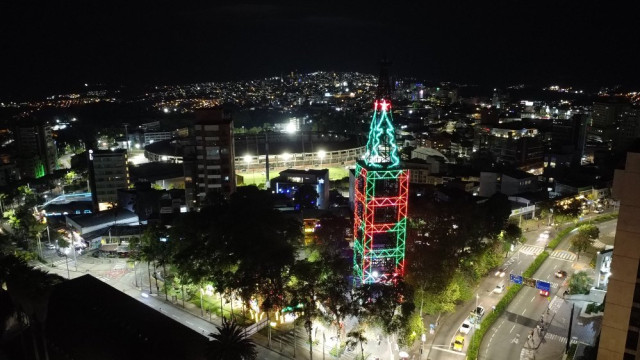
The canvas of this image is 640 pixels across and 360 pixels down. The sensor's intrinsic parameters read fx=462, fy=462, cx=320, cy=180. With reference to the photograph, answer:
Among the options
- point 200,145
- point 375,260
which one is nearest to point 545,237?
point 375,260

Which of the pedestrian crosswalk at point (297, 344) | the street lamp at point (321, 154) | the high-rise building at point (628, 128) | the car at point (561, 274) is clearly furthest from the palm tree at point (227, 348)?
the high-rise building at point (628, 128)

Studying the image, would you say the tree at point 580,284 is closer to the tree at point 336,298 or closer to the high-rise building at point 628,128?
the tree at point 336,298

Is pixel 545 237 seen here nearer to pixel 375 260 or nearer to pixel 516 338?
pixel 516 338

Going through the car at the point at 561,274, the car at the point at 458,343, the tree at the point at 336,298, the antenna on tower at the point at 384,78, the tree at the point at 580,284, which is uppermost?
the antenna on tower at the point at 384,78

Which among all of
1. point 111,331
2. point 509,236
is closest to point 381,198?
point 509,236

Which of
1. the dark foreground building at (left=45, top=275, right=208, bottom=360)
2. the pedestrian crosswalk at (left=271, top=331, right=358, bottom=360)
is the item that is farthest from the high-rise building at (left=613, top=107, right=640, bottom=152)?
the dark foreground building at (left=45, top=275, right=208, bottom=360)

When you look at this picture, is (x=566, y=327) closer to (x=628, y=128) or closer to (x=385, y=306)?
(x=385, y=306)
